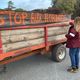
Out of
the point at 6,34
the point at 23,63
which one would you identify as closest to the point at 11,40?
the point at 6,34

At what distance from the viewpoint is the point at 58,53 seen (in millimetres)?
6930

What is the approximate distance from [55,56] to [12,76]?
63.8 inches

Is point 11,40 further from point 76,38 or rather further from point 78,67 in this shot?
point 78,67

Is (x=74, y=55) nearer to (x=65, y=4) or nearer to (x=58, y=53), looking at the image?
(x=58, y=53)

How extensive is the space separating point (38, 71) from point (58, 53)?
1.02m

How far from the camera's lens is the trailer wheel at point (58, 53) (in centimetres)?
681

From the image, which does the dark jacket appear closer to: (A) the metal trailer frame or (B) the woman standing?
(B) the woman standing

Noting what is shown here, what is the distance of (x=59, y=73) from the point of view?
6.04m

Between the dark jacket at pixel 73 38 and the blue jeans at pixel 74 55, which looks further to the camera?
the blue jeans at pixel 74 55

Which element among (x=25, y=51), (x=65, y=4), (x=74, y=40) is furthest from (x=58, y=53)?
(x=65, y=4)

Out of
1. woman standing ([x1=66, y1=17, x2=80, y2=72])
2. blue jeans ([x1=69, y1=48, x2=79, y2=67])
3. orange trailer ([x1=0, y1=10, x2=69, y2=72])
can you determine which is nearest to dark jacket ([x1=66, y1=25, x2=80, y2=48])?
woman standing ([x1=66, y1=17, x2=80, y2=72])

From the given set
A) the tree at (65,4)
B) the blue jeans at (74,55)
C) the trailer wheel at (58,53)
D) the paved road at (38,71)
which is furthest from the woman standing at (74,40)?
the tree at (65,4)

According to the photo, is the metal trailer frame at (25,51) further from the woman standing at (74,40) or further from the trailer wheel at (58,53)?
the woman standing at (74,40)

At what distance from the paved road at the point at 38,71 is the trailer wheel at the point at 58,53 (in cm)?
14
